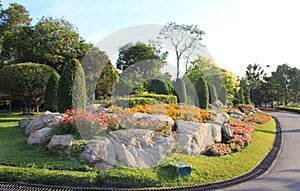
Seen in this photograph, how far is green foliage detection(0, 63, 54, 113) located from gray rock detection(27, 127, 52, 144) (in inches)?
249

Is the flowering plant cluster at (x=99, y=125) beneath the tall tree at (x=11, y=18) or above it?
beneath

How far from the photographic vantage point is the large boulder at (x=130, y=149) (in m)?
5.09

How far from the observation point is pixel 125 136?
5789mm

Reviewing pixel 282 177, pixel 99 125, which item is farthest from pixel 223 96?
pixel 99 125

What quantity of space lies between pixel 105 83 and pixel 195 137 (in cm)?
1388

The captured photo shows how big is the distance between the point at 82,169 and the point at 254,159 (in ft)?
14.9

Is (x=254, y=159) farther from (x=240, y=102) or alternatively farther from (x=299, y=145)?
(x=240, y=102)

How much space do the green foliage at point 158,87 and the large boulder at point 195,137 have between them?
31.7 ft

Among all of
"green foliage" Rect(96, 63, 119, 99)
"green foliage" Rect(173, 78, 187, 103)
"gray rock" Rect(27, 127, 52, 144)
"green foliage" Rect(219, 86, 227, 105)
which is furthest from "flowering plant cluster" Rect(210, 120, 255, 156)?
"green foliage" Rect(219, 86, 227, 105)

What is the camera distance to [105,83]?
19500mm

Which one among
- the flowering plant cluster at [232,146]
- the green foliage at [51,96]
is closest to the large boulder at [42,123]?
the green foliage at [51,96]

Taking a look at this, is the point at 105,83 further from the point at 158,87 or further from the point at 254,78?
the point at 254,78

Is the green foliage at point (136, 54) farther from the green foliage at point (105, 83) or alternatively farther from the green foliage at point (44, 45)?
the green foliage at point (44, 45)

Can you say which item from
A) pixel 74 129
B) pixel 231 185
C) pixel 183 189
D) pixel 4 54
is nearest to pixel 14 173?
pixel 74 129
